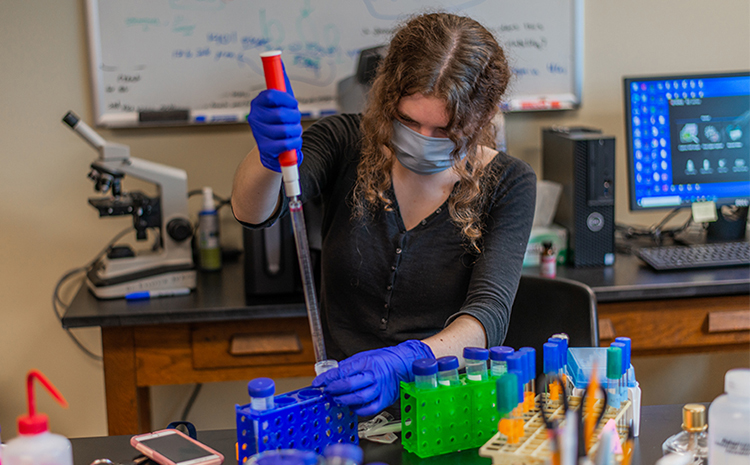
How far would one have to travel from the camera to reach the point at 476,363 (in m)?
0.87

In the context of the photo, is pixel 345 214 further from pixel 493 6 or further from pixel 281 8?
pixel 493 6

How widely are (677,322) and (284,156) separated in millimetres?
1260

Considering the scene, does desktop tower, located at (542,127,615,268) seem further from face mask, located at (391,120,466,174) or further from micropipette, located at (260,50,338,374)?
micropipette, located at (260,50,338,374)

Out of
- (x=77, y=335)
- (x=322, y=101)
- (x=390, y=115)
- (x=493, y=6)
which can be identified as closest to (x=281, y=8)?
(x=322, y=101)

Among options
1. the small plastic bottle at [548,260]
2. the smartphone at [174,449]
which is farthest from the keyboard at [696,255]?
the smartphone at [174,449]

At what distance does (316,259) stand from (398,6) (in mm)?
918

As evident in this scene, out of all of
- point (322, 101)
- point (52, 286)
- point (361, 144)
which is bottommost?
point (52, 286)

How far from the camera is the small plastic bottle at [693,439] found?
845 millimetres

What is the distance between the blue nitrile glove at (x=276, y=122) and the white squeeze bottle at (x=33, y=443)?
0.47 m

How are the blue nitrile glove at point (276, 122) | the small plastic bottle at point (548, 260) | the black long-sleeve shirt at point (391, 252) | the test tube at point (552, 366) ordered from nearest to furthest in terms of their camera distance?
1. the test tube at point (552, 366)
2. the blue nitrile glove at point (276, 122)
3. the black long-sleeve shirt at point (391, 252)
4. the small plastic bottle at point (548, 260)

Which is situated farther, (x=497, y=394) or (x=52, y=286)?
(x=52, y=286)

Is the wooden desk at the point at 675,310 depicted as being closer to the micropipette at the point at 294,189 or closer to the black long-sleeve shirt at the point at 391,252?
the black long-sleeve shirt at the point at 391,252

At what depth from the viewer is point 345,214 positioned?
135 cm

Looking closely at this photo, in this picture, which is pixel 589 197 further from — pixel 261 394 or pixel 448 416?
pixel 261 394
